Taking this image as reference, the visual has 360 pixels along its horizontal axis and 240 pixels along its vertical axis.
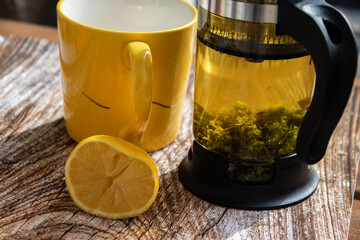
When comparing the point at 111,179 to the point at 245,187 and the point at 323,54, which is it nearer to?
the point at 245,187

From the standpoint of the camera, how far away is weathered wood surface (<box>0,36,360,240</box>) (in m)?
0.51

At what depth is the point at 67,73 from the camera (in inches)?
23.5

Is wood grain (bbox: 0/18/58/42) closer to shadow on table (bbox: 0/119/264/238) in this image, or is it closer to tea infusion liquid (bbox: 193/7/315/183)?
shadow on table (bbox: 0/119/264/238)

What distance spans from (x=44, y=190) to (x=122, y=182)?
9 centimetres

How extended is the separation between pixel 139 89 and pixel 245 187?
15cm

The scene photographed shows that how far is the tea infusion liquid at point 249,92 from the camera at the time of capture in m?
0.50

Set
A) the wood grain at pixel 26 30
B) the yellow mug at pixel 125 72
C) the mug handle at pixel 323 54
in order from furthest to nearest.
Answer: the wood grain at pixel 26 30 < the yellow mug at pixel 125 72 < the mug handle at pixel 323 54

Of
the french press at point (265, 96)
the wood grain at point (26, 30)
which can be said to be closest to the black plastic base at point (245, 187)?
the french press at point (265, 96)

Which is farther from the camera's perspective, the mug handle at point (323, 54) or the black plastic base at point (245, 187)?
the black plastic base at point (245, 187)

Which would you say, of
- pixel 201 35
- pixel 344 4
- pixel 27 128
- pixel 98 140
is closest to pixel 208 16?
pixel 201 35

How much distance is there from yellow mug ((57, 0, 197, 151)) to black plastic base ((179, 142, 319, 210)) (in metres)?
0.07

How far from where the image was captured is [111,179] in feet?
1.73

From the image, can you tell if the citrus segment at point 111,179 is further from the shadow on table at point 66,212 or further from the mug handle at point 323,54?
the mug handle at point 323,54

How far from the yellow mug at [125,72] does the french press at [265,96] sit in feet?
0.13
